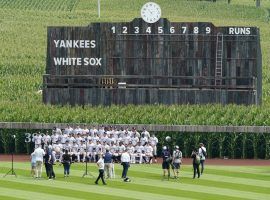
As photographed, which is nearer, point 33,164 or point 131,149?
point 33,164

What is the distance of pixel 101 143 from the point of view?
5831 cm

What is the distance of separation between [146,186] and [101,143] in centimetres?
889

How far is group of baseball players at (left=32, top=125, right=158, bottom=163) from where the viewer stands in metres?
58.1

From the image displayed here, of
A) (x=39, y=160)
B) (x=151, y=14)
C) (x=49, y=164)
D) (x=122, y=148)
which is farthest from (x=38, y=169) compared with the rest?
(x=151, y=14)

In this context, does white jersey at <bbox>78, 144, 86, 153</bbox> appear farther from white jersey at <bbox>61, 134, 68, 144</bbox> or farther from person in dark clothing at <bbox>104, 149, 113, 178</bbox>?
person in dark clothing at <bbox>104, 149, 113, 178</bbox>

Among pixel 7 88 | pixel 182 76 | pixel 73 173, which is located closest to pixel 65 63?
pixel 182 76

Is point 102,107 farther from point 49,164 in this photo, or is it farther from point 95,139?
point 49,164

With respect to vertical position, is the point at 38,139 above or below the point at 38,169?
above

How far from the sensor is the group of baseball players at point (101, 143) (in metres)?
58.1

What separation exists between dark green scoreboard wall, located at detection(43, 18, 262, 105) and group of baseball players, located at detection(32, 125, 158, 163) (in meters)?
7.82

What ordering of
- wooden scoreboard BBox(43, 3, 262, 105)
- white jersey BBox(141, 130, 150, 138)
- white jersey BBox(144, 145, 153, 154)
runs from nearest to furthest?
white jersey BBox(144, 145, 153, 154) → white jersey BBox(141, 130, 150, 138) → wooden scoreboard BBox(43, 3, 262, 105)

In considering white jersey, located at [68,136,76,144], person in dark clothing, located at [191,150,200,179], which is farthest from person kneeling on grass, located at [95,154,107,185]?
white jersey, located at [68,136,76,144]

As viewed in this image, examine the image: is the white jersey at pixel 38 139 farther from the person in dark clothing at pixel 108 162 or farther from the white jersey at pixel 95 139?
the person in dark clothing at pixel 108 162

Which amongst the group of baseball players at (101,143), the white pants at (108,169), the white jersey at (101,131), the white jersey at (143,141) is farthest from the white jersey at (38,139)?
the white pants at (108,169)
